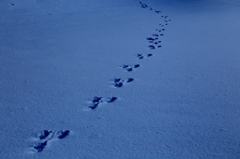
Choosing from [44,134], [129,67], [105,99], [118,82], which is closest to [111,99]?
[105,99]

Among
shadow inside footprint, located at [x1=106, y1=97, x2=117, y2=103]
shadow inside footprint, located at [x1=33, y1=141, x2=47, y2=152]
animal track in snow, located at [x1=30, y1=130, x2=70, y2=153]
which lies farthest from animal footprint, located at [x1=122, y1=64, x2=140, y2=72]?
shadow inside footprint, located at [x1=33, y1=141, x2=47, y2=152]

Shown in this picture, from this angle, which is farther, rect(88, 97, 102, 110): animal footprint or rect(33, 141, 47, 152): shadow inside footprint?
rect(88, 97, 102, 110): animal footprint

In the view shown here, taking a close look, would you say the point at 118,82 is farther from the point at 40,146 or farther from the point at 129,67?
the point at 40,146

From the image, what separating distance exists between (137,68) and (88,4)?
17.2 feet

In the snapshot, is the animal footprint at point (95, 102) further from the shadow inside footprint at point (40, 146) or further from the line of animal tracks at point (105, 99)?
the shadow inside footprint at point (40, 146)

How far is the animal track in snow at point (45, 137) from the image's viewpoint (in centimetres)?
158

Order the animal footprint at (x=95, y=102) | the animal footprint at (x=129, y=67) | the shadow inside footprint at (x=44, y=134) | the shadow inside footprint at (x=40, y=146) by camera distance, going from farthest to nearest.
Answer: the animal footprint at (x=129, y=67) < the animal footprint at (x=95, y=102) < the shadow inside footprint at (x=44, y=134) < the shadow inside footprint at (x=40, y=146)

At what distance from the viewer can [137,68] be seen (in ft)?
9.50

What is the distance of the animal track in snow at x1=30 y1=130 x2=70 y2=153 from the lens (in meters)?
1.58

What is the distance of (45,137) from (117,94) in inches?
33.1

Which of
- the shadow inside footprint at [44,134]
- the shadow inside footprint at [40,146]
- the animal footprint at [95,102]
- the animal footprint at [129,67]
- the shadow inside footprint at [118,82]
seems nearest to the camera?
the shadow inside footprint at [40,146]

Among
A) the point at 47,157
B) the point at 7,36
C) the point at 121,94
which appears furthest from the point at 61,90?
the point at 7,36

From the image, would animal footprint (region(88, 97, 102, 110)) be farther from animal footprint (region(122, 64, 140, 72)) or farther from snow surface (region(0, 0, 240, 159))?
animal footprint (region(122, 64, 140, 72))

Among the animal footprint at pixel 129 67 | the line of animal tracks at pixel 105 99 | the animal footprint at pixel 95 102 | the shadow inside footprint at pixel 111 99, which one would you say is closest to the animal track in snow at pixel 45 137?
the line of animal tracks at pixel 105 99
